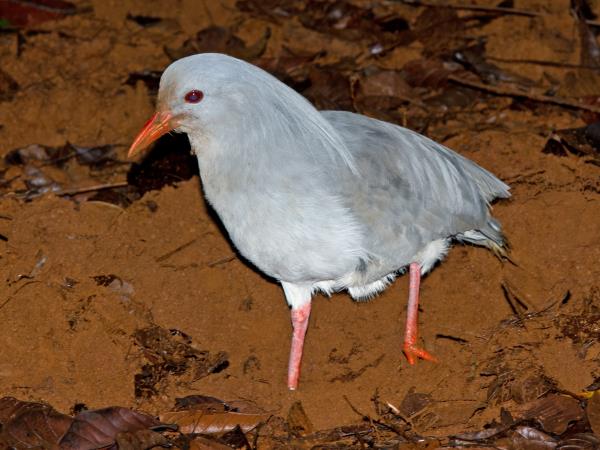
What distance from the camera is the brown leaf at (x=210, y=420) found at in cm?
574

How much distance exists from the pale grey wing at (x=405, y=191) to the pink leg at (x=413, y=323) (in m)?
0.35

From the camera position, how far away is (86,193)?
Answer: 7.45 m

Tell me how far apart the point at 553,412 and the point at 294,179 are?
2158mm

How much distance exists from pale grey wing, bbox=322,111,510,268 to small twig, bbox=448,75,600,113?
181 centimetres

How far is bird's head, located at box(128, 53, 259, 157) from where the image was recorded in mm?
5488

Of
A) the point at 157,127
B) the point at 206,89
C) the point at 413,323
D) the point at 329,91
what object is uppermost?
the point at 206,89

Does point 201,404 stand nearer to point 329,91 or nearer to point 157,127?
point 157,127

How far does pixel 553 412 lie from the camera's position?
5.70m

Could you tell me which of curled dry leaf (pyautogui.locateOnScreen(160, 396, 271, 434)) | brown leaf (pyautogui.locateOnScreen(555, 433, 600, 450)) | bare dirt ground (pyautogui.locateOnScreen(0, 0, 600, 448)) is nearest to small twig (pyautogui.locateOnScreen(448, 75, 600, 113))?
bare dirt ground (pyautogui.locateOnScreen(0, 0, 600, 448))

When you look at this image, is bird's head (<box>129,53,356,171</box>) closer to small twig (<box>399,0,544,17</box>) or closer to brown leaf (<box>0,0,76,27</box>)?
small twig (<box>399,0,544,17</box>)

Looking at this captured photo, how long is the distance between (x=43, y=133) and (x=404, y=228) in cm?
380

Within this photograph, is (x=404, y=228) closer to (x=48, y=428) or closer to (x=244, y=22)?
(x=48, y=428)

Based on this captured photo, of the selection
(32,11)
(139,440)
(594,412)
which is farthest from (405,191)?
(32,11)

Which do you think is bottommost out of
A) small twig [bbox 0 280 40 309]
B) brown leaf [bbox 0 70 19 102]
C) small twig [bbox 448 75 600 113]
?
small twig [bbox 0 280 40 309]
